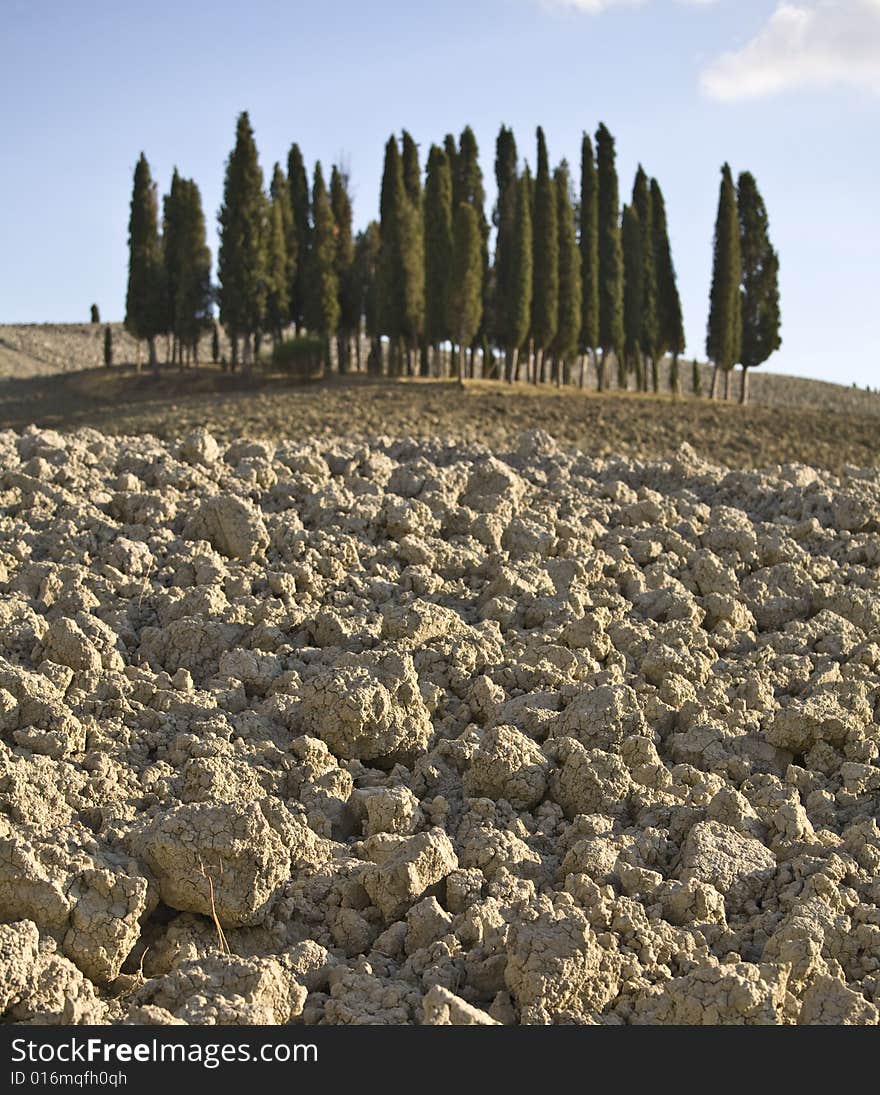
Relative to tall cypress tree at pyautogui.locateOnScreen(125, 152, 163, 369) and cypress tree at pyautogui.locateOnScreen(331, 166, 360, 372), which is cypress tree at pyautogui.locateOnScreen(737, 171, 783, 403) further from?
tall cypress tree at pyautogui.locateOnScreen(125, 152, 163, 369)

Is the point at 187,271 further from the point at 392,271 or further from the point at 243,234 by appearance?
the point at 392,271

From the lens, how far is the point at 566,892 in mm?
3979

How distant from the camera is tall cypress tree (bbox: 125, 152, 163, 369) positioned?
Answer: 34656 millimetres

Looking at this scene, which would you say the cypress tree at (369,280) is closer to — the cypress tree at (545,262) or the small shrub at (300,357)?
the small shrub at (300,357)

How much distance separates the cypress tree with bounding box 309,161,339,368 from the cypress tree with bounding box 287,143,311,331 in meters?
1.03

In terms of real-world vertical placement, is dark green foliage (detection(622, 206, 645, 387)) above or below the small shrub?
above

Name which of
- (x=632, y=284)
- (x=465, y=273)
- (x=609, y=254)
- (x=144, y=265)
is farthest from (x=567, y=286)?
(x=144, y=265)

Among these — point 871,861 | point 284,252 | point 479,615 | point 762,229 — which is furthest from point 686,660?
point 762,229

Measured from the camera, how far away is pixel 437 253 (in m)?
→ 30.0

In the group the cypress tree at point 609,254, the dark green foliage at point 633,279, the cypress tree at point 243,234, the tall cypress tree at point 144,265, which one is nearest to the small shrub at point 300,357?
the cypress tree at point 243,234

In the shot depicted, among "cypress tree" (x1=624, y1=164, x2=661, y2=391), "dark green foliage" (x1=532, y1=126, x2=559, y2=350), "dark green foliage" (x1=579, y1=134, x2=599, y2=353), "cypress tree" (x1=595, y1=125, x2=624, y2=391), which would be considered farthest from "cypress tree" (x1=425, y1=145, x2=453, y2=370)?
"cypress tree" (x1=624, y1=164, x2=661, y2=391)

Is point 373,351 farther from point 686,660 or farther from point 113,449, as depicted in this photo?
point 686,660

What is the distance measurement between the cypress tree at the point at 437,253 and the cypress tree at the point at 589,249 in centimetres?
461
